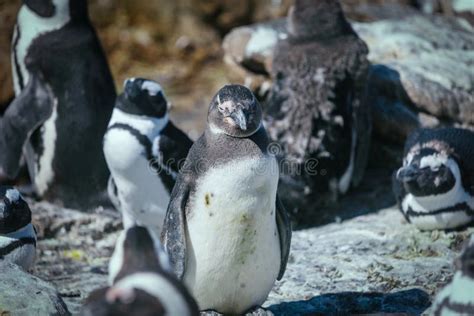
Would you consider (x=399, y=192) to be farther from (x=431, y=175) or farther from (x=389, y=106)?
(x=389, y=106)

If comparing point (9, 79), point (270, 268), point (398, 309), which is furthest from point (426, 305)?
point (9, 79)

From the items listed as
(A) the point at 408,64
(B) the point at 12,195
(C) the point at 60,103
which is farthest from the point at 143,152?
(A) the point at 408,64

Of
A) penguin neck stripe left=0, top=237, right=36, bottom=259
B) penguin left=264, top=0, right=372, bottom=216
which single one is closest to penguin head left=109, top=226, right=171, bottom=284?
penguin neck stripe left=0, top=237, right=36, bottom=259

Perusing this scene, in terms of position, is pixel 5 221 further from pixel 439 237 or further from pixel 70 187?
pixel 439 237

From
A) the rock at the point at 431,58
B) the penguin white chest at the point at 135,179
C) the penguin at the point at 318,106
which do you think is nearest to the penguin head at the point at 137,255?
the penguin white chest at the point at 135,179

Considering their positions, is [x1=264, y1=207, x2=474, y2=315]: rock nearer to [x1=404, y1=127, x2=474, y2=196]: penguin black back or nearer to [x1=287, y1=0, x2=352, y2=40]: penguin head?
[x1=404, y1=127, x2=474, y2=196]: penguin black back

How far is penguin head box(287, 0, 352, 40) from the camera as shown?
7.57 meters

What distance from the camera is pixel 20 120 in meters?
7.50

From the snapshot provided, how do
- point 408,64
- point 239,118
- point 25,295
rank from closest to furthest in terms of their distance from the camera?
point 239,118 → point 25,295 → point 408,64

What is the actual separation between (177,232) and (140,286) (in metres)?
1.26

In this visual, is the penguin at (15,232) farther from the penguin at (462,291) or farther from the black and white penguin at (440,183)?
the penguin at (462,291)

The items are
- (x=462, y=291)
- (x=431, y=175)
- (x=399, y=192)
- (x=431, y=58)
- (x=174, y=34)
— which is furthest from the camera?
(x=174, y=34)

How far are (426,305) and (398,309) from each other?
0.16 m

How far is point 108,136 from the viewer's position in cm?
659
